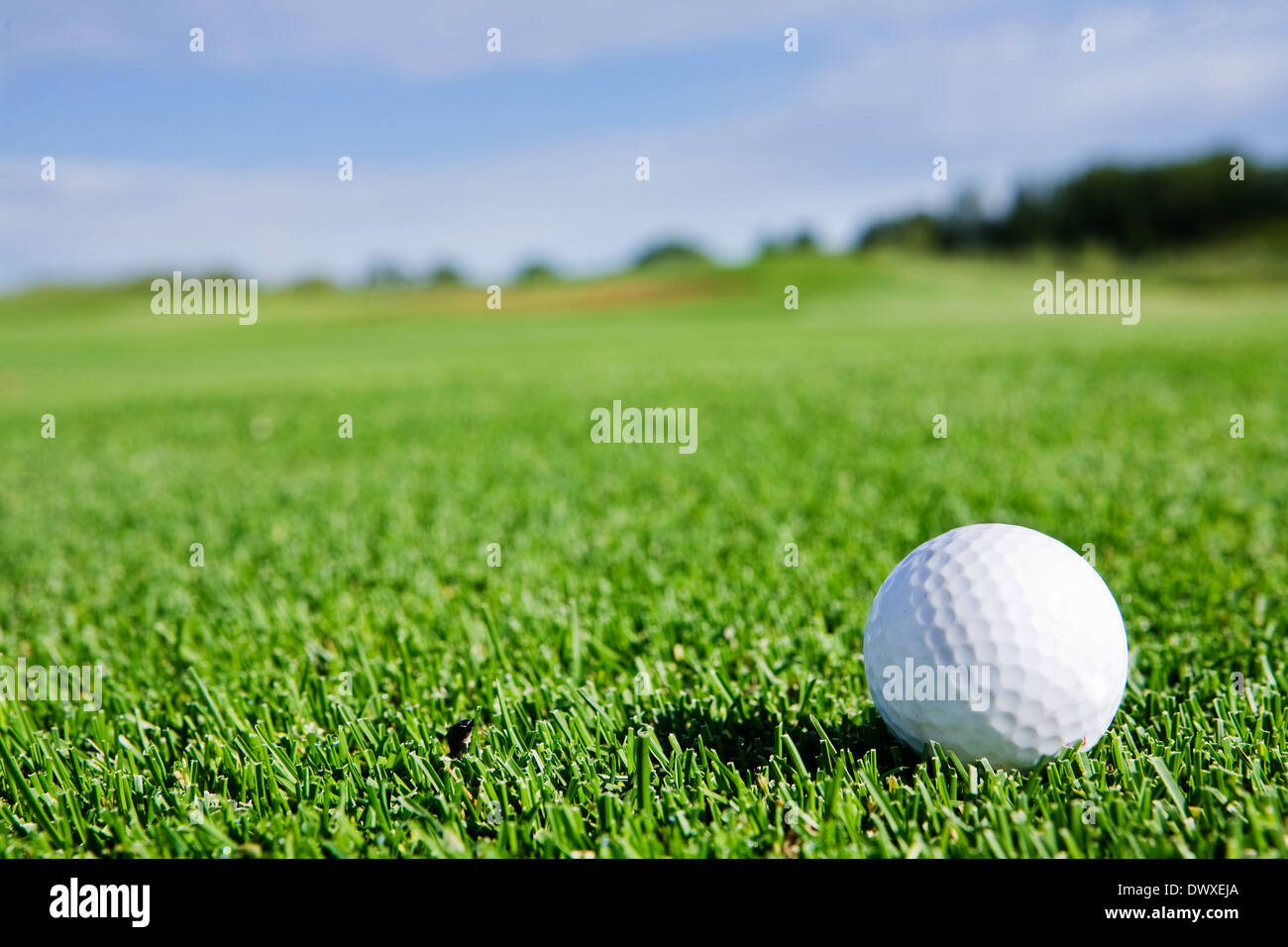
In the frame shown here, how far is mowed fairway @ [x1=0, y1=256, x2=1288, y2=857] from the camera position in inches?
73.2

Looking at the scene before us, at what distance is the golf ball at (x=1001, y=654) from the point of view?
76.7 inches

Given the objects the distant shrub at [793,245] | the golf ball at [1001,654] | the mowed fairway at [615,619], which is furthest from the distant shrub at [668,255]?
the golf ball at [1001,654]

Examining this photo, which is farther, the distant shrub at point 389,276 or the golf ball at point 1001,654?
the distant shrub at point 389,276

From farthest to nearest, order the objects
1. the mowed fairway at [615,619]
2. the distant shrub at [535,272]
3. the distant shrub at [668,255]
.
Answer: the distant shrub at [668,255] → the distant shrub at [535,272] → the mowed fairway at [615,619]

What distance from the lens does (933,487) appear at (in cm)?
468

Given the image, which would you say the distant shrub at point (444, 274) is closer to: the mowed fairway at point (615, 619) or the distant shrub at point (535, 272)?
the distant shrub at point (535, 272)

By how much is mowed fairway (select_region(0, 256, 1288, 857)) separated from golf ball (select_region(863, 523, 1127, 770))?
81mm

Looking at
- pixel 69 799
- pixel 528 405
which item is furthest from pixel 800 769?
pixel 528 405

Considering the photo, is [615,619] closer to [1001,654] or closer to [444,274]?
[1001,654]

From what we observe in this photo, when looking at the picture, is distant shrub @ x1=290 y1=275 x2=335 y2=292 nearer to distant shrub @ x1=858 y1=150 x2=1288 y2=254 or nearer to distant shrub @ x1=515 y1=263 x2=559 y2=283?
distant shrub @ x1=515 y1=263 x2=559 y2=283

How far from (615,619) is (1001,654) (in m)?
1.29

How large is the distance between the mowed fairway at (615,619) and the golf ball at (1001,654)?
81 millimetres

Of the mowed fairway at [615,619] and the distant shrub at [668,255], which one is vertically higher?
the distant shrub at [668,255]
